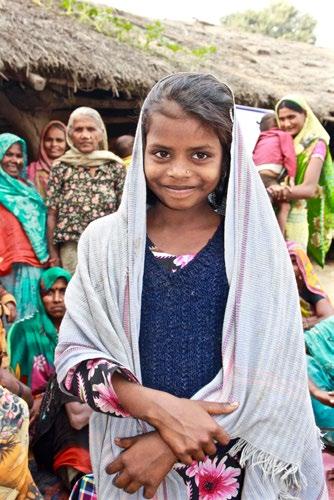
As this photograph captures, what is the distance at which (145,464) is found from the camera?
1253 mm

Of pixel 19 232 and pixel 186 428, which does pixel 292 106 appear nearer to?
pixel 19 232

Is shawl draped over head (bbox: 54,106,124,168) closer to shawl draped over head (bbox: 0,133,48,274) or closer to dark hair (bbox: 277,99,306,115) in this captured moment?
shawl draped over head (bbox: 0,133,48,274)

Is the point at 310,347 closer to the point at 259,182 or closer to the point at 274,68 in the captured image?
the point at 259,182

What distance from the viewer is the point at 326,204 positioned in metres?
5.56

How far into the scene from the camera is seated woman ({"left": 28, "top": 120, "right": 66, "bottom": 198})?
15.7ft

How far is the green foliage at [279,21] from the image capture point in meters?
29.2

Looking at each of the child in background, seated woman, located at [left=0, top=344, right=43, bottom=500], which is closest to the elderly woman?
the child in background

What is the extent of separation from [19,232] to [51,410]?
1.59 metres

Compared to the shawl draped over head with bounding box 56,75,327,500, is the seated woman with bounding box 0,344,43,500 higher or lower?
lower

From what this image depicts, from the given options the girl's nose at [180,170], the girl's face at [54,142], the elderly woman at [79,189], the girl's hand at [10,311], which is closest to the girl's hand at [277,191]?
the elderly woman at [79,189]

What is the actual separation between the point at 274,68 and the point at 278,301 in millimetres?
9269

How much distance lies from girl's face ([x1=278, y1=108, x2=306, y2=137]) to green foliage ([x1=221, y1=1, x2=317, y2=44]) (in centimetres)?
2610

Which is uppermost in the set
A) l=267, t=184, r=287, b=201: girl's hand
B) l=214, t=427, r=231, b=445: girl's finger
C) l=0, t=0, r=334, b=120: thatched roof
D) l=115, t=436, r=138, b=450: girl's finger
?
l=0, t=0, r=334, b=120: thatched roof

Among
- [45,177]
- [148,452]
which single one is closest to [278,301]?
[148,452]
